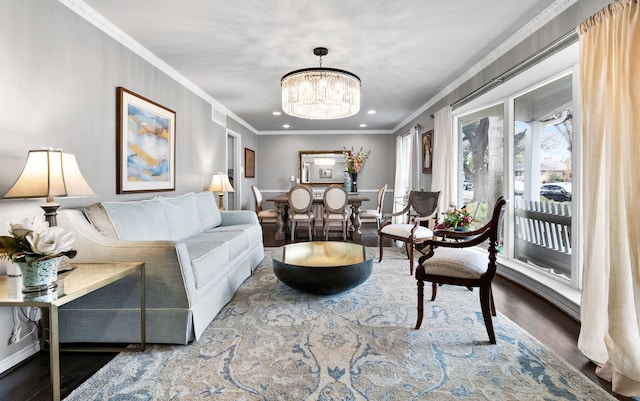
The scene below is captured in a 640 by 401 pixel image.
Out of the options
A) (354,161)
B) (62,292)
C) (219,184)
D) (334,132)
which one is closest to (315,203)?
(219,184)

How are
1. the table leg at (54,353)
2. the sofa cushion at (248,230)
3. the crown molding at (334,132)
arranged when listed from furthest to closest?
the crown molding at (334,132) → the sofa cushion at (248,230) → the table leg at (54,353)

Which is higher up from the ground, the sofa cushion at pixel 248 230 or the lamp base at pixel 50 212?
the lamp base at pixel 50 212

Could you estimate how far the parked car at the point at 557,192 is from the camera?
9.64 ft

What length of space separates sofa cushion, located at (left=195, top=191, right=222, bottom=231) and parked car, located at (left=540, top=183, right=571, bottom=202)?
3.71m

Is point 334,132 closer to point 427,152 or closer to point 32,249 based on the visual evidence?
point 427,152

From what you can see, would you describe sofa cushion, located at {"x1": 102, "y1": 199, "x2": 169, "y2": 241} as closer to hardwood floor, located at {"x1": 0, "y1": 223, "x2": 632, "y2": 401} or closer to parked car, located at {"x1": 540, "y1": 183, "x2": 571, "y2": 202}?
hardwood floor, located at {"x1": 0, "y1": 223, "x2": 632, "y2": 401}

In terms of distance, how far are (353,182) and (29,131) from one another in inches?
253

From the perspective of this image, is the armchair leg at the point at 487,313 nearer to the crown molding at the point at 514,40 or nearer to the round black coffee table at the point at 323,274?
the round black coffee table at the point at 323,274

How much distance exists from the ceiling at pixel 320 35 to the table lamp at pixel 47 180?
1.40 metres

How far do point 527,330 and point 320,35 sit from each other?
2.94 metres

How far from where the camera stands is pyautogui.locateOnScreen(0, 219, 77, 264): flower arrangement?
1424 millimetres

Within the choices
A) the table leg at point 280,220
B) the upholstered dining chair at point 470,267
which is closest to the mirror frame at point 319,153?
the table leg at point 280,220

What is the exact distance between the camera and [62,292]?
1.49 m

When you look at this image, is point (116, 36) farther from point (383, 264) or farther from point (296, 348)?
point (383, 264)
